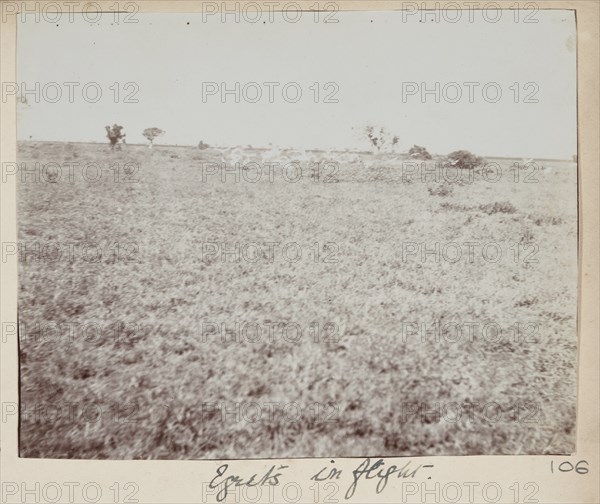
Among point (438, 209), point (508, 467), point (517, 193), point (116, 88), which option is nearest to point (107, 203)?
point (116, 88)

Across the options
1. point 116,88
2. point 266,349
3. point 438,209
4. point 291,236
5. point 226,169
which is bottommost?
point 266,349

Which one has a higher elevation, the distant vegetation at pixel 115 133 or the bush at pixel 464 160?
the distant vegetation at pixel 115 133

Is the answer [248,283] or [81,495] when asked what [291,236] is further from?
[81,495]

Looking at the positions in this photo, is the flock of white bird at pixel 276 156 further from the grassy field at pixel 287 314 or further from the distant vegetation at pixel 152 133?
the distant vegetation at pixel 152 133

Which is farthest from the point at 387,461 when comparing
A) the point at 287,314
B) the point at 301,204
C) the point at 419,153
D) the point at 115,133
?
the point at 115,133

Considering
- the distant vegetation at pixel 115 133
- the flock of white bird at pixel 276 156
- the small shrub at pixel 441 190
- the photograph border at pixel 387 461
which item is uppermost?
the distant vegetation at pixel 115 133

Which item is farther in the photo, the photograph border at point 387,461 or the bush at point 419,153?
the bush at point 419,153

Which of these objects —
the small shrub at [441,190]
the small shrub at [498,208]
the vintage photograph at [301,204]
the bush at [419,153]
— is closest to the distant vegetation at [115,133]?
the vintage photograph at [301,204]
